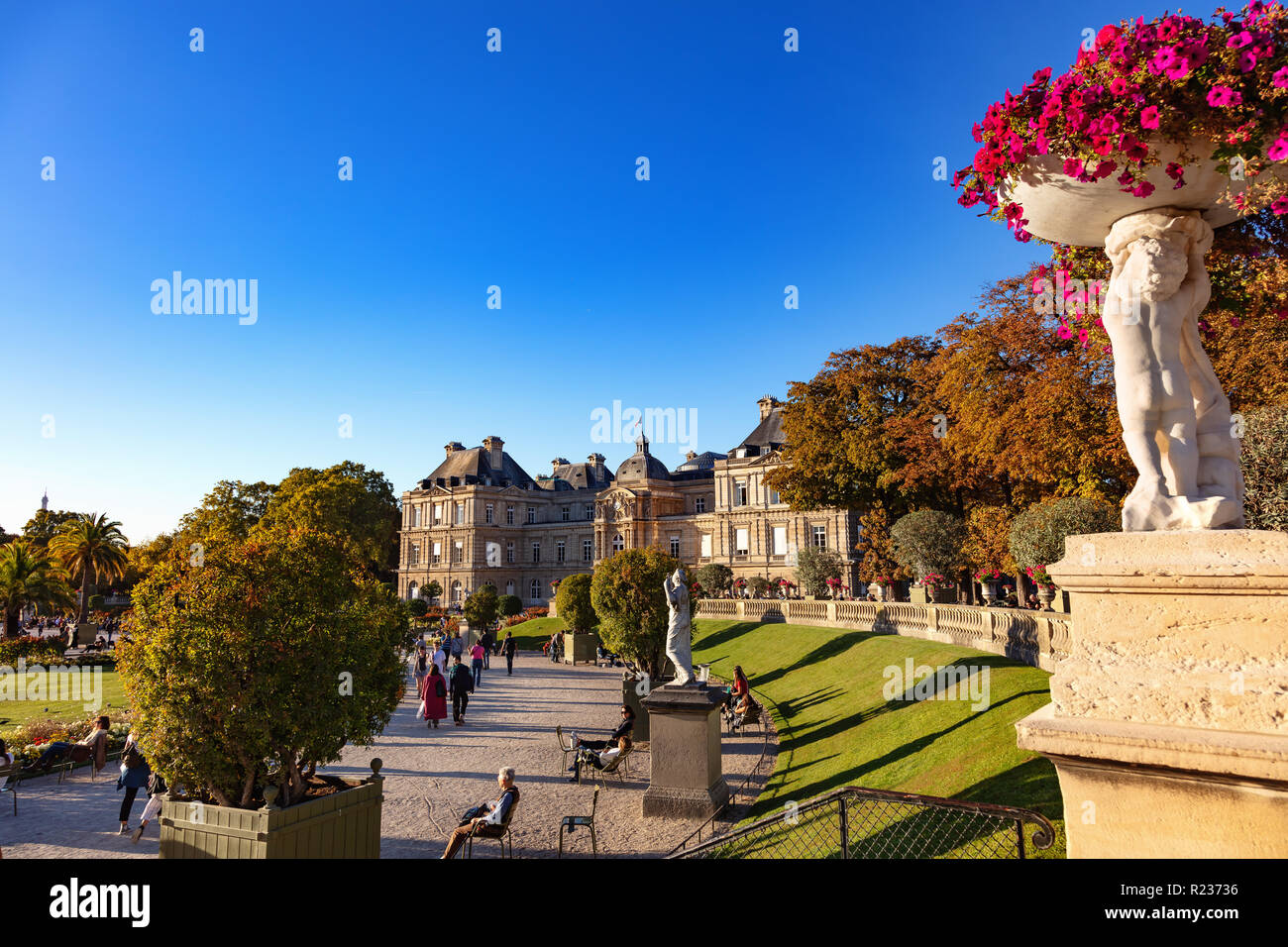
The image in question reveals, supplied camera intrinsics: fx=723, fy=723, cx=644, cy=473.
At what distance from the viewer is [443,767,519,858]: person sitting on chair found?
8.33 m

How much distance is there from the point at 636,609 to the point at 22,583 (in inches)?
1162

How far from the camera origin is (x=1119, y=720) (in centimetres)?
276

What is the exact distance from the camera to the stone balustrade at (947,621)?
42.9 feet

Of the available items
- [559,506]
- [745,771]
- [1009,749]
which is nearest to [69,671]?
[745,771]

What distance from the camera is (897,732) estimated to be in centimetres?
1220

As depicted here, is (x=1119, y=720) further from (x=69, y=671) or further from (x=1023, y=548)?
(x=69, y=671)

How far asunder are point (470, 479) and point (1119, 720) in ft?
229

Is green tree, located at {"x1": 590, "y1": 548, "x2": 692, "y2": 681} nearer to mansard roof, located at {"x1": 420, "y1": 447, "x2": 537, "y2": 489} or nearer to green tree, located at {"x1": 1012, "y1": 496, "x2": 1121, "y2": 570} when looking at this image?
green tree, located at {"x1": 1012, "y1": 496, "x2": 1121, "y2": 570}

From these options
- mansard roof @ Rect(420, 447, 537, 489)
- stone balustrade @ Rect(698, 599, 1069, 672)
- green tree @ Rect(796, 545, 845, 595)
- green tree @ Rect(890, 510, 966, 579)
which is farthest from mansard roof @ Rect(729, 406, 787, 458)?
green tree @ Rect(890, 510, 966, 579)

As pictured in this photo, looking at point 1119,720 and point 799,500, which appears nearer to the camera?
point 1119,720

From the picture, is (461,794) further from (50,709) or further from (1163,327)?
(50,709)

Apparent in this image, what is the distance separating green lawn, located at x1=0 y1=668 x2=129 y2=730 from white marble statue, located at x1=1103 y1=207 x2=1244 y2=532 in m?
19.8
